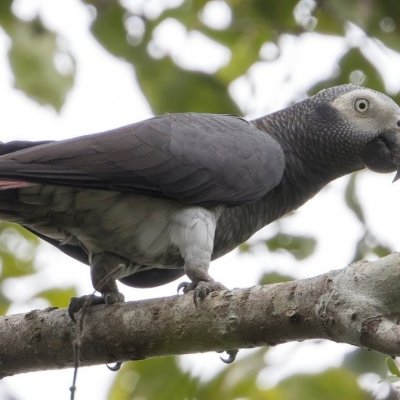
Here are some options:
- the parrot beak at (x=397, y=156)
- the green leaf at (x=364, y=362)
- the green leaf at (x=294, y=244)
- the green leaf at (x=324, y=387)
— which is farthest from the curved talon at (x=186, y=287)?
the parrot beak at (x=397, y=156)

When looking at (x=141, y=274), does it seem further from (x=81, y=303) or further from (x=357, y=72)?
(x=357, y=72)

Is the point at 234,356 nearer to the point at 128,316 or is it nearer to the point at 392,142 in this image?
the point at 128,316

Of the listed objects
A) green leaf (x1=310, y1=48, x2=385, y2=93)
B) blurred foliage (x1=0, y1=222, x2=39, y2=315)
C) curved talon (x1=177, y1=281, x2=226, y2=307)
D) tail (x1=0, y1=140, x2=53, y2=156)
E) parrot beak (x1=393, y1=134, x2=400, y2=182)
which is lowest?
blurred foliage (x1=0, y1=222, x2=39, y2=315)

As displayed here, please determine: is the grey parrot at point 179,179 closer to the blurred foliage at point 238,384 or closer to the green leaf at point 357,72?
the green leaf at point 357,72

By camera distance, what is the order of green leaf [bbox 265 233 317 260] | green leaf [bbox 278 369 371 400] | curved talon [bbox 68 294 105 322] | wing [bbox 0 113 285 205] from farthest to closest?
green leaf [bbox 265 233 317 260], wing [bbox 0 113 285 205], curved talon [bbox 68 294 105 322], green leaf [bbox 278 369 371 400]

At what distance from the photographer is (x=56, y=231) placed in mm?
4113

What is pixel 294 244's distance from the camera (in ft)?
16.4

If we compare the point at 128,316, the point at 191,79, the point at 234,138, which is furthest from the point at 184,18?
the point at 128,316

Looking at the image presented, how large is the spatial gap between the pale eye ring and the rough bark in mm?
1886

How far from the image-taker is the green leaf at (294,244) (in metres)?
4.96

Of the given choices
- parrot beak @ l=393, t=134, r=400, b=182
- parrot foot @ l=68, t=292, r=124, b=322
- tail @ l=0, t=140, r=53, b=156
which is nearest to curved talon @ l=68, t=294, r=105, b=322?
parrot foot @ l=68, t=292, r=124, b=322

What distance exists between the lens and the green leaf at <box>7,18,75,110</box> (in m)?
4.48

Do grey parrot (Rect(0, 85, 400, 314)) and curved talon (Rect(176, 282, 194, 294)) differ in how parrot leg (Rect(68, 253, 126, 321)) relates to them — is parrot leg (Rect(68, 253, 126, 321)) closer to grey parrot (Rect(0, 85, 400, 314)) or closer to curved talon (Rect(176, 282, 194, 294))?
grey parrot (Rect(0, 85, 400, 314))

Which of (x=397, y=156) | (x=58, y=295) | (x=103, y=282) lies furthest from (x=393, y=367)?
(x=58, y=295)
